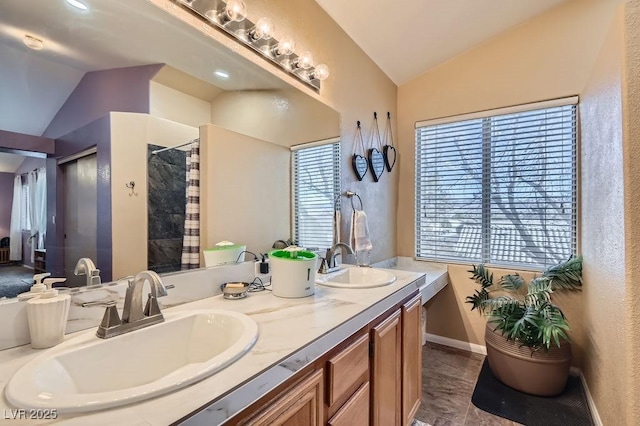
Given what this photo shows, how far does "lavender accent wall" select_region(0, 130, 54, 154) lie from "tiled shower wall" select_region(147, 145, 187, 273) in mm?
277

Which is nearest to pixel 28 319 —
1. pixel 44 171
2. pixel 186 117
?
pixel 44 171

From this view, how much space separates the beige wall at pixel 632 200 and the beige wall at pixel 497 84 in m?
1.04

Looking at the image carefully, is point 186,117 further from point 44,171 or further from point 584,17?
point 584,17

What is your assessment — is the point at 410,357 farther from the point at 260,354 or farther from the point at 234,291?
the point at 260,354

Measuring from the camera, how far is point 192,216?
4.16 ft

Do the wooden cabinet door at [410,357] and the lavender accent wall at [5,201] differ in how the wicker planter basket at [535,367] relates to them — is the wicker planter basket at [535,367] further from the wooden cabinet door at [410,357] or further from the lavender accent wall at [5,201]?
the lavender accent wall at [5,201]

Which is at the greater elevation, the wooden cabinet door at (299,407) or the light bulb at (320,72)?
the light bulb at (320,72)

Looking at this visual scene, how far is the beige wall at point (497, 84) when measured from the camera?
7.45ft

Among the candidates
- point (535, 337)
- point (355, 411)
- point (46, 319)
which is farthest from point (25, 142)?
point (535, 337)

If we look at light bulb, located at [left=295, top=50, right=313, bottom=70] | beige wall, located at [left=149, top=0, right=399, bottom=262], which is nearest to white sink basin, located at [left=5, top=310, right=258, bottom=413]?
beige wall, located at [left=149, top=0, right=399, bottom=262]

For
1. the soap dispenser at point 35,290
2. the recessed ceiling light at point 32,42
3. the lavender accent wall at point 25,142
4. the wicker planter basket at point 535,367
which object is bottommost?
the wicker planter basket at point 535,367

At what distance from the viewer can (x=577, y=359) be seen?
2322 mm

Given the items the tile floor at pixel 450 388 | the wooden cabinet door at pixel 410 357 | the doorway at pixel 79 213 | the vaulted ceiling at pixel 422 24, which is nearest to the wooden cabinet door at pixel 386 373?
the wooden cabinet door at pixel 410 357

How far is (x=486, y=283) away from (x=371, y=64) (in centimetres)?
213
